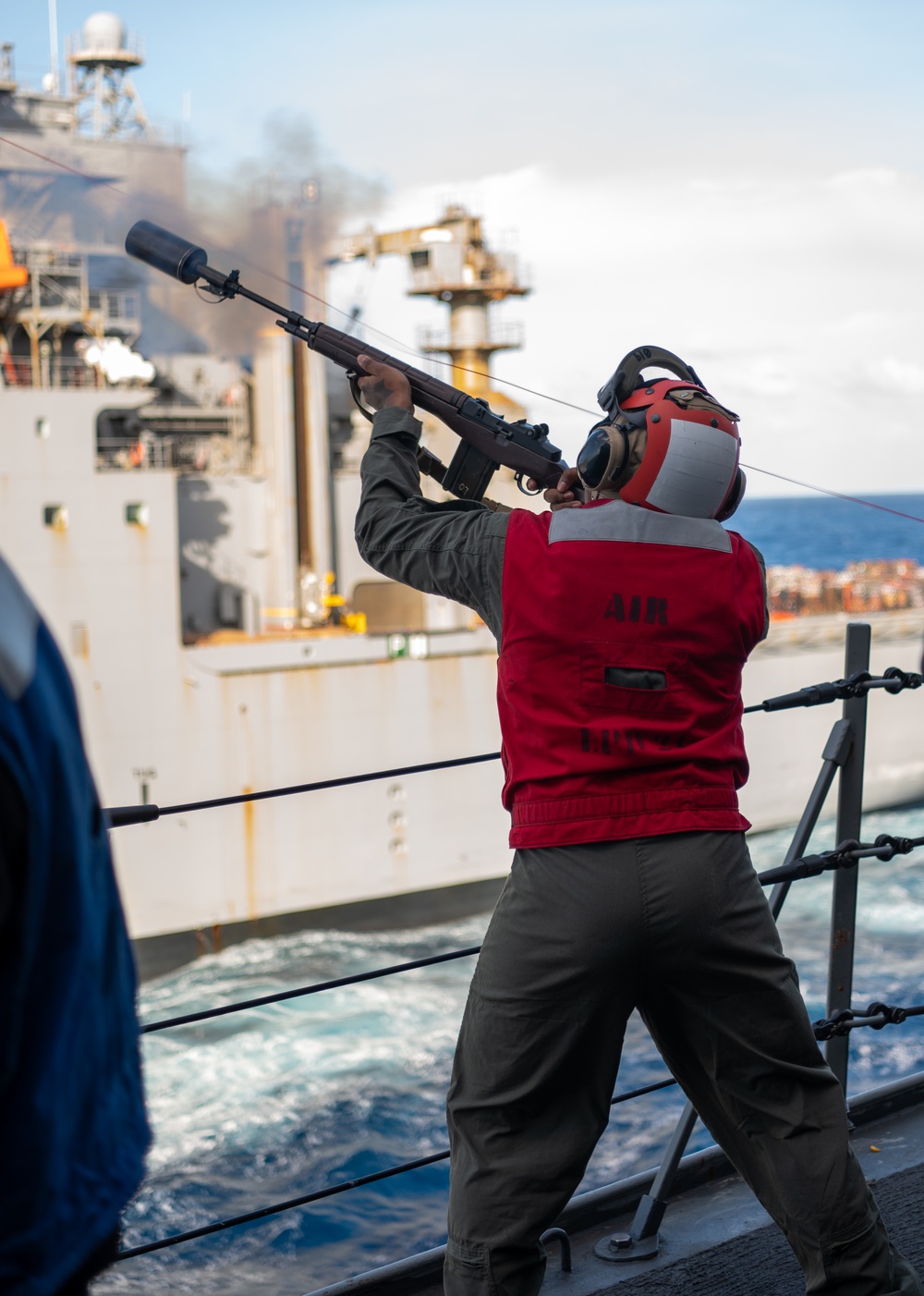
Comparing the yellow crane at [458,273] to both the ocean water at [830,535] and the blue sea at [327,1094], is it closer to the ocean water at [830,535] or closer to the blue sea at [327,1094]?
the blue sea at [327,1094]

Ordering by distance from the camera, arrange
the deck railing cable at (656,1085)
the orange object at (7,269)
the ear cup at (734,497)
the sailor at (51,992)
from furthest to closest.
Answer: the orange object at (7,269) → the deck railing cable at (656,1085) → the ear cup at (734,497) → the sailor at (51,992)

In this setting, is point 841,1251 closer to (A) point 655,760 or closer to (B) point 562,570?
(A) point 655,760

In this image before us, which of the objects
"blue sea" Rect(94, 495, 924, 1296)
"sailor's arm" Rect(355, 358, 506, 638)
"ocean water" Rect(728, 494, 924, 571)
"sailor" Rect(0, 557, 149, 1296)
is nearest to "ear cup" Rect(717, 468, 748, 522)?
"sailor's arm" Rect(355, 358, 506, 638)

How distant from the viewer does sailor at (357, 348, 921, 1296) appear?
1643mm

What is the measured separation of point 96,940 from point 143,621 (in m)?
14.2

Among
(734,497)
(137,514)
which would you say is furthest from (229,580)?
(734,497)

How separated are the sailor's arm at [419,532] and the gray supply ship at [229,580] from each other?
10.8 m

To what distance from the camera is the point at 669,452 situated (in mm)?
1774

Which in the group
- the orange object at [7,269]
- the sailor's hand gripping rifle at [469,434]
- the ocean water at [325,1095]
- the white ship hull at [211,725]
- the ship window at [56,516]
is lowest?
the ocean water at [325,1095]

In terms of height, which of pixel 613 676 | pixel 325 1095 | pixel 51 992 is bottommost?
pixel 325 1095

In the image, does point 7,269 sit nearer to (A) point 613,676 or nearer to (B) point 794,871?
(B) point 794,871

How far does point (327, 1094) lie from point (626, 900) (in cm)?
1180

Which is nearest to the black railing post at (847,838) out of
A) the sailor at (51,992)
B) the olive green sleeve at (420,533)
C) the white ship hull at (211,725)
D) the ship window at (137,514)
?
the olive green sleeve at (420,533)

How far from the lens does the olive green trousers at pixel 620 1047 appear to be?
1638 millimetres
